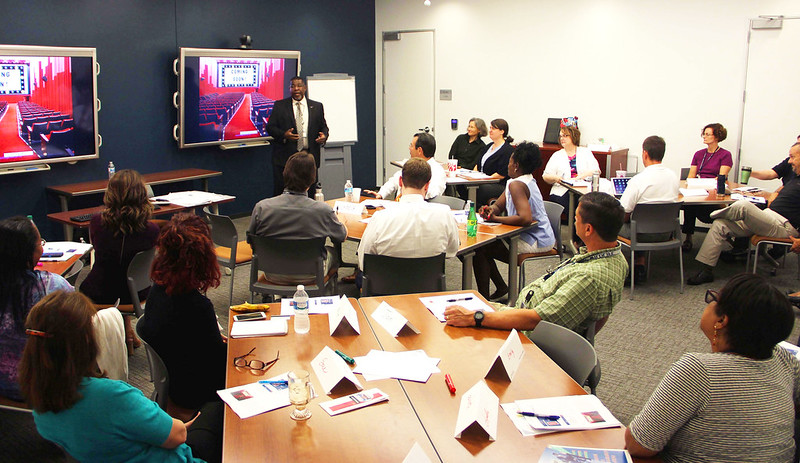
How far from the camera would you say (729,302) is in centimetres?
200

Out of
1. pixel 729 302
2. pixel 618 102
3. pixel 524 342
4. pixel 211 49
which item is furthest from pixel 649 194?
pixel 211 49

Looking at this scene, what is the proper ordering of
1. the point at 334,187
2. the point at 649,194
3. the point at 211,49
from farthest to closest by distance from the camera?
the point at 334,187 < the point at 211,49 < the point at 649,194

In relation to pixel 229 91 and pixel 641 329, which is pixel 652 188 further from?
pixel 229 91

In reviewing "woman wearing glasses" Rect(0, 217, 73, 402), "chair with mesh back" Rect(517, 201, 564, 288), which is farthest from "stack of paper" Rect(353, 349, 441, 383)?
"chair with mesh back" Rect(517, 201, 564, 288)

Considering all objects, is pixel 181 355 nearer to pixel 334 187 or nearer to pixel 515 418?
pixel 515 418

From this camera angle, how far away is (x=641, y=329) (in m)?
5.08

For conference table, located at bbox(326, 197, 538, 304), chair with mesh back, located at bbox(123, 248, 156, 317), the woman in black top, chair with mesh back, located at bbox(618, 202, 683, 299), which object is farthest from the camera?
the woman in black top

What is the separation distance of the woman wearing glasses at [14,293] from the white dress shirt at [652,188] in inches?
188

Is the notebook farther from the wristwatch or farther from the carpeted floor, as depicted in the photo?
the wristwatch

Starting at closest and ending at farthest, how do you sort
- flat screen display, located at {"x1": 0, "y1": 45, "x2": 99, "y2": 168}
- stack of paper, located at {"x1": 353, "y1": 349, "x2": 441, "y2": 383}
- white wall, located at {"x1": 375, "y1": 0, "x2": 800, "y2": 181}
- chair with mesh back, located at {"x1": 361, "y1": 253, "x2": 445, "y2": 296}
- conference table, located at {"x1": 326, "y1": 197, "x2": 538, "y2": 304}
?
stack of paper, located at {"x1": 353, "y1": 349, "x2": 441, "y2": 383}
chair with mesh back, located at {"x1": 361, "y1": 253, "x2": 445, "y2": 296}
conference table, located at {"x1": 326, "y1": 197, "x2": 538, "y2": 304}
flat screen display, located at {"x1": 0, "y1": 45, "x2": 99, "y2": 168}
white wall, located at {"x1": 375, "y1": 0, "x2": 800, "y2": 181}

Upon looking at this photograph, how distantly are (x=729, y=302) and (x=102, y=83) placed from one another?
6919mm

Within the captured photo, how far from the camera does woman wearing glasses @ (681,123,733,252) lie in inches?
285

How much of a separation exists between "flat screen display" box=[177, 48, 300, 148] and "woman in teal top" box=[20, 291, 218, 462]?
245 inches

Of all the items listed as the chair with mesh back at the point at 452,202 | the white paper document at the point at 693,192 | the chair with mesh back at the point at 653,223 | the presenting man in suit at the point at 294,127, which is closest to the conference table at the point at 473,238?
the chair with mesh back at the point at 452,202
